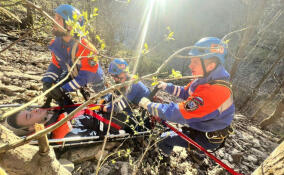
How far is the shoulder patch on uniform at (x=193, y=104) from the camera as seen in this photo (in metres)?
2.49

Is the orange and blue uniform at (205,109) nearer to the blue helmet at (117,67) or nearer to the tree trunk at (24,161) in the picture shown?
the blue helmet at (117,67)

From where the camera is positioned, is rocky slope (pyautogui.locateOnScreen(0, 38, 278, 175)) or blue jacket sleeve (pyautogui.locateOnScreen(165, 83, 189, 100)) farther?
blue jacket sleeve (pyautogui.locateOnScreen(165, 83, 189, 100))

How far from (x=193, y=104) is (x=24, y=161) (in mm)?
2299

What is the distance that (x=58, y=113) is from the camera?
3189 mm

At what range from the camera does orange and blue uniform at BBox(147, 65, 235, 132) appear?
2.45 metres

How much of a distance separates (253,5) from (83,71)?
28.6ft

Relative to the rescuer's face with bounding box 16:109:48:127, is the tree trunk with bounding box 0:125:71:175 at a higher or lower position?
higher

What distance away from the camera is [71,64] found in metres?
3.32

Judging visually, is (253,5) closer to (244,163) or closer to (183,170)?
(244,163)

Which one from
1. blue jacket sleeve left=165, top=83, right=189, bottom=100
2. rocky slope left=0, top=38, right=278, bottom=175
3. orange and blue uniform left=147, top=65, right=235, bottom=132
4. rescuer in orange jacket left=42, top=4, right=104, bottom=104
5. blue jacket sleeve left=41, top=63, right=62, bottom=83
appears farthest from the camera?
blue jacket sleeve left=165, top=83, right=189, bottom=100

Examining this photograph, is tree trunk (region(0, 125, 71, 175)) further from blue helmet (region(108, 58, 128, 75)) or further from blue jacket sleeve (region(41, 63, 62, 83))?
blue jacket sleeve (region(41, 63, 62, 83))

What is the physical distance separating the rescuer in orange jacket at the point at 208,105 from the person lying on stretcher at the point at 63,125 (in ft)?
3.48

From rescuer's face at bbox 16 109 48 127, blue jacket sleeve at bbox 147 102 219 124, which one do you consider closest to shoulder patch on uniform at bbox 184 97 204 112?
blue jacket sleeve at bbox 147 102 219 124

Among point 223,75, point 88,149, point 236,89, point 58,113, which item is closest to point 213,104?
point 223,75
